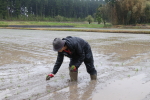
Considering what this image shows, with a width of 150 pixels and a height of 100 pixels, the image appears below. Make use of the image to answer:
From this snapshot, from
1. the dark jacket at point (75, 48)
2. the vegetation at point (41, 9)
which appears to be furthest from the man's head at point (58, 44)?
the vegetation at point (41, 9)

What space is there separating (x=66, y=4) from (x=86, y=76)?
85.7m

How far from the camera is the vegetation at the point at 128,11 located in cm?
4019

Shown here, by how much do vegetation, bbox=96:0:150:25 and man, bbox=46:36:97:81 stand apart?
38.8 metres

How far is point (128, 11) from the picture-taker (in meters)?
41.4

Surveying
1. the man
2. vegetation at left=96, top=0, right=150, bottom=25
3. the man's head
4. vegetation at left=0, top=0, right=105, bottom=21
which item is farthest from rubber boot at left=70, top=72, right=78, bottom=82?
vegetation at left=0, top=0, right=105, bottom=21

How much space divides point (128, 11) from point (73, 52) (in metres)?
40.7

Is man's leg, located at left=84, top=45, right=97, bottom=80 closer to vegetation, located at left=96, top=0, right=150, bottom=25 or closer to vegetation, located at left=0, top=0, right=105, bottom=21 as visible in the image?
vegetation, located at left=96, top=0, right=150, bottom=25

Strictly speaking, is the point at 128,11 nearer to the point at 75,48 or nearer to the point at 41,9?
the point at 75,48

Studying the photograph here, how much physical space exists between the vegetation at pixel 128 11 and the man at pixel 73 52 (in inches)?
1529

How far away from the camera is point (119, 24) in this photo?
4416 centimetres

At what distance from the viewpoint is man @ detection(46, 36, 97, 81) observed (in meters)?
3.20

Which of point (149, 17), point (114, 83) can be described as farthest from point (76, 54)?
point (149, 17)

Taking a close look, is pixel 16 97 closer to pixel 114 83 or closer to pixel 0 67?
pixel 114 83

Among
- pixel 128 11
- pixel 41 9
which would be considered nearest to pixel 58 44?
pixel 128 11
